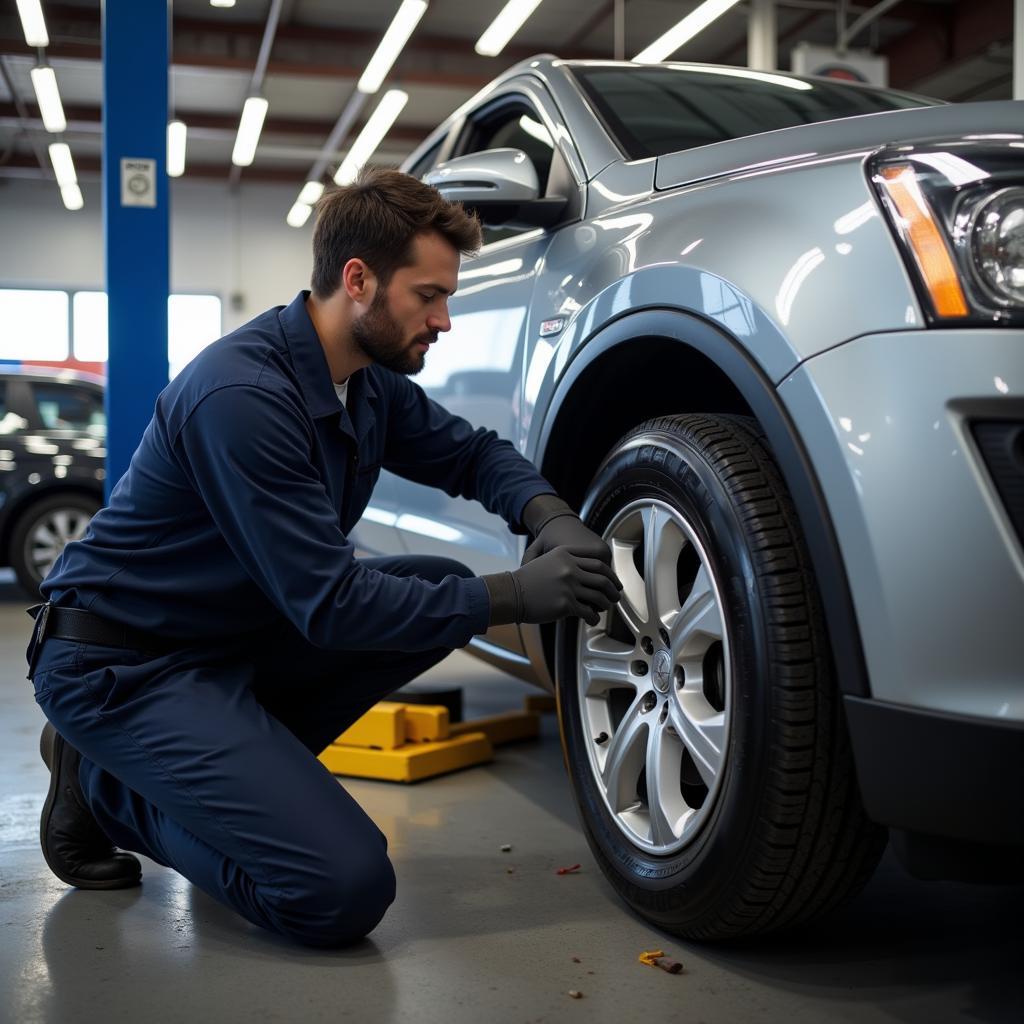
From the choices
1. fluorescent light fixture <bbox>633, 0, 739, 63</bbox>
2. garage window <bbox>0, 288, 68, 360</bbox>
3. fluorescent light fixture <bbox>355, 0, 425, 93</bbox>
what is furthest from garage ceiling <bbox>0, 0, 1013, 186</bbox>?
garage window <bbox>0, 288, 68, 360</bbox>

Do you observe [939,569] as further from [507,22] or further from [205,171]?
[205,171]

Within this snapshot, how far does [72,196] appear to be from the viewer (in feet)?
49.9

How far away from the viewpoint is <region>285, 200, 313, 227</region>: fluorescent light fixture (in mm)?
16125

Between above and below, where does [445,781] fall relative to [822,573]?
below

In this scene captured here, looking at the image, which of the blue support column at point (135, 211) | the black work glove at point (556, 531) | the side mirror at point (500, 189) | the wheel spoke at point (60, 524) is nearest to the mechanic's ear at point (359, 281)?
the side mirror at point (500, 189)

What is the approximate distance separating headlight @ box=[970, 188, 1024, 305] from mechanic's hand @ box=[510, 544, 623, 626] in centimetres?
72

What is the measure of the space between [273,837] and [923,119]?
139 centimetres

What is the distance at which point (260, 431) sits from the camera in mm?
1771

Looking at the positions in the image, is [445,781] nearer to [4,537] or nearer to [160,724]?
[160,724]

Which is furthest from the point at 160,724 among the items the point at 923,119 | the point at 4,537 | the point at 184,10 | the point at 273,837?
the point at 184,10

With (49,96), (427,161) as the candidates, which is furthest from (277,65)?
(427,161)

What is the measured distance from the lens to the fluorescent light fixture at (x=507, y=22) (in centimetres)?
765

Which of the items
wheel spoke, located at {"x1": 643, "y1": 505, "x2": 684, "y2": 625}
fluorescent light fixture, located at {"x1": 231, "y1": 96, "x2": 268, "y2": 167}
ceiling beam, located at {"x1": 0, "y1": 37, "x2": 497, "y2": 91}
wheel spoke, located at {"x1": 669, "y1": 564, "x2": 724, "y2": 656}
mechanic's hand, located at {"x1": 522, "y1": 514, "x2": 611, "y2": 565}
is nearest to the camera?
wheel spoke, located at {"x1": 669, "y1": 564, "x2": 724, "y2": 656}

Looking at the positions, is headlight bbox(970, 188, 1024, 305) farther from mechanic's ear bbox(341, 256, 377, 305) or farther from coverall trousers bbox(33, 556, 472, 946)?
coverall trousers bbox(33, 556, 472, 946)
